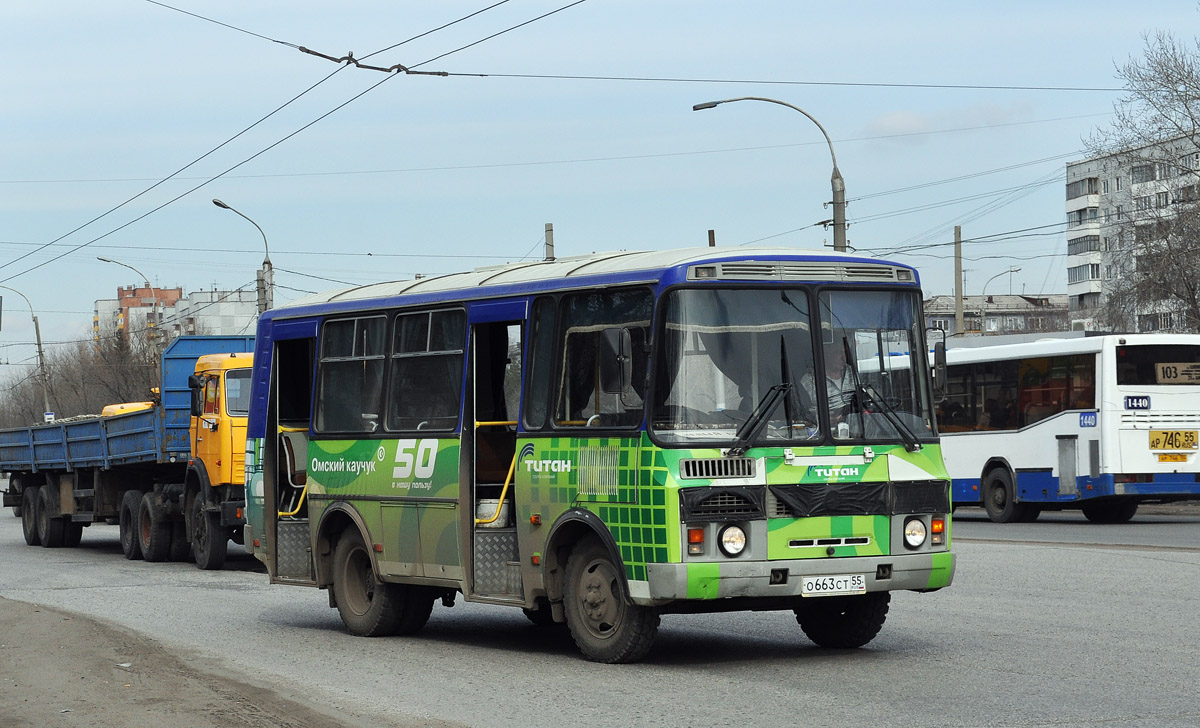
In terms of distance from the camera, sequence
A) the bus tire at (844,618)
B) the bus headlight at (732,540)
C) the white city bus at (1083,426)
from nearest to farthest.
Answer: the bus headlight at (732,540), the bus tire at (844,618), the white city bus at (1083,426)

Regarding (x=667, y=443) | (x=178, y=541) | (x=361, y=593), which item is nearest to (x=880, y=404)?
(x=667, y=443)

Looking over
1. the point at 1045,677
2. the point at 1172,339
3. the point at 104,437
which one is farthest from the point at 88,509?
the point at 1045,677

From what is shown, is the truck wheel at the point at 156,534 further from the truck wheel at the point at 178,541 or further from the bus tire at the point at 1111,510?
the bus tire at the point at 1111,510

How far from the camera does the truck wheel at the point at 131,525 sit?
26.1 metres

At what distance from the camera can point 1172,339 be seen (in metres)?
27.4

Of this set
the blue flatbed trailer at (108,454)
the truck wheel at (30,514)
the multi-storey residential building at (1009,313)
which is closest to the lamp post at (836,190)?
the blue flatbed trailer at (108,454)

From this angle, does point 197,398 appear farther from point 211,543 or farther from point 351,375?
point 351,375

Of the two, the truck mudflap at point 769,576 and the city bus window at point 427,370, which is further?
the city bus window at point 427,370

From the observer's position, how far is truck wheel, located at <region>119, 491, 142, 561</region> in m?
26.1

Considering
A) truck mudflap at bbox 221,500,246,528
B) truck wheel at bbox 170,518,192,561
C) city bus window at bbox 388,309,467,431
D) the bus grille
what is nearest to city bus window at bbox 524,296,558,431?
city bus window at bbox 388,309,467,431

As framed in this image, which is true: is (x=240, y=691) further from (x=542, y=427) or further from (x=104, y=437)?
(x=104, y=437)

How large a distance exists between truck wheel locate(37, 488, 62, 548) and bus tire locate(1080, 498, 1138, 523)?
19230 mm

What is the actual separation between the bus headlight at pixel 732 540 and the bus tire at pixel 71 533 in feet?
76.7

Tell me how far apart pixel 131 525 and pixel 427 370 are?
1496cm
